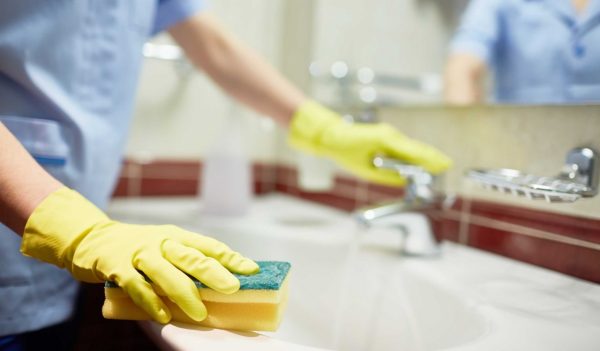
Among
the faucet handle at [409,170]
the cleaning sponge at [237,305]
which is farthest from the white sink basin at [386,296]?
the faucet handle at [409,170]

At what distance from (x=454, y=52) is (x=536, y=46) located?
0.16m

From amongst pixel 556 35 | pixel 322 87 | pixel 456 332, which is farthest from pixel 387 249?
pixel 322 87

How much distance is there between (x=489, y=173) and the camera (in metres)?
0.56

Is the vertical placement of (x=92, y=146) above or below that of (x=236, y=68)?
below

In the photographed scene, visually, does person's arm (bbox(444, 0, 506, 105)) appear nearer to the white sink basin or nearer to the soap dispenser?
the white sink basin

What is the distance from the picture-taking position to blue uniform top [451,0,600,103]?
2.03ft

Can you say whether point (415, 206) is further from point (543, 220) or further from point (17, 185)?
point (17, 185)

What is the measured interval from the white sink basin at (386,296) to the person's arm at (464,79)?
0.77 ft

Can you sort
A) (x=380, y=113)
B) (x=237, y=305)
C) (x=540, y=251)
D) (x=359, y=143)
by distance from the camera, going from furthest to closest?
(x=380, y=113) < (x=359, y=143) < (x=540, y=251) < (x=237, y=305)

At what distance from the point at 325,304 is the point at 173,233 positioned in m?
0.35

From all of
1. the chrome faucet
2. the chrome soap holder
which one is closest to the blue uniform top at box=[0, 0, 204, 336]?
the chrome faucet

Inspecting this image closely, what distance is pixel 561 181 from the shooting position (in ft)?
1.82

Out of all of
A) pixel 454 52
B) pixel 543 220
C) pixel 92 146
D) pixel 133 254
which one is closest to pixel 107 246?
pixel 133 254

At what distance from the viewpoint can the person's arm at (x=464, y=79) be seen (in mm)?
772
